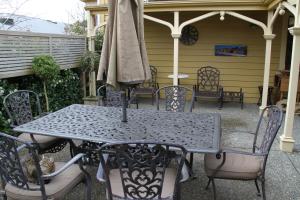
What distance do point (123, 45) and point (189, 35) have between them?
217 inches

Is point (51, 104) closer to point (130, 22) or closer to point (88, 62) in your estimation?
point (88, 62)

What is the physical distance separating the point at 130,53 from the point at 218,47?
548 cm

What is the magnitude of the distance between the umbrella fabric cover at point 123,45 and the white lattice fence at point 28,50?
93.6 inches

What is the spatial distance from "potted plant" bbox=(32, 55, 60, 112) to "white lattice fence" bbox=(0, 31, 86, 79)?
10 centimetres

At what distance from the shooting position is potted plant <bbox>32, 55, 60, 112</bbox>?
193 inches

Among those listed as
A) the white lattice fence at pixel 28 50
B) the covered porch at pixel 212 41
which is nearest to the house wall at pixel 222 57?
the covered porch at pixel 212 41

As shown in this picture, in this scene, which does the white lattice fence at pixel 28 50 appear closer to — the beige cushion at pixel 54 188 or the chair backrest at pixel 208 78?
the beige cushion at pixel 54 188

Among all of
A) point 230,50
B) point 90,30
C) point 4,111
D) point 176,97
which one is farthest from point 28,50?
point 230,50

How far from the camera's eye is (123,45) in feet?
8.29

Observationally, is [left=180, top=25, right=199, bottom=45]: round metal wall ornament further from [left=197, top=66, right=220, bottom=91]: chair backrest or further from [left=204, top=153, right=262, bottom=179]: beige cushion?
[left=204, top=153, right=262, bottom=179]: beige cushion

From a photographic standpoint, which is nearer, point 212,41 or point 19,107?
point 19,107

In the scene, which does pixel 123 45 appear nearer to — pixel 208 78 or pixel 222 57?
pixel 208 78

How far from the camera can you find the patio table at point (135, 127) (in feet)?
7.95

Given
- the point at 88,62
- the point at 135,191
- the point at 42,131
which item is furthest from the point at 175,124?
the point at 88,62
